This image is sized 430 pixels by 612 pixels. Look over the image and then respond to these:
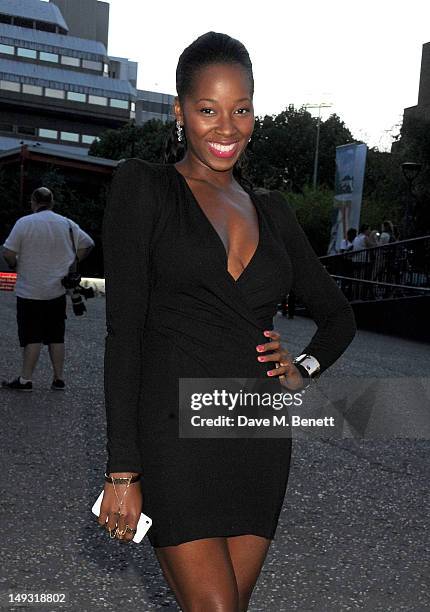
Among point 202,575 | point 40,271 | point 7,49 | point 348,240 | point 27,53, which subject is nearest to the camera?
point 202,575

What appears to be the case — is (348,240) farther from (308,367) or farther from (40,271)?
(308,367)

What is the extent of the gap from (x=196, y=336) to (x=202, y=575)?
1.69 feet

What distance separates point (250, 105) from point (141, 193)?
0.39 meters

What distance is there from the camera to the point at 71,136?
10194cm

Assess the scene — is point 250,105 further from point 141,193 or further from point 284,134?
point 284,134

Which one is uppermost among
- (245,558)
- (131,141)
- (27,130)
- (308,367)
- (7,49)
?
(7,49)

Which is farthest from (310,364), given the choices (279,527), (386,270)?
(386,270)

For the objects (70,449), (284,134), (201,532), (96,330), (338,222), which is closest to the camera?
(201,532)

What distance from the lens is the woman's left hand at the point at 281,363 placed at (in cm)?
243

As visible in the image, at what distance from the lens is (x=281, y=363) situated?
249cm

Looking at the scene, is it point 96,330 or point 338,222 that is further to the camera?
point 338,222

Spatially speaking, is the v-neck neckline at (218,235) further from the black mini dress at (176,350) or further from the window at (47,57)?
the window at (47,57)

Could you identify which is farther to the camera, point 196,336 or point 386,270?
point 386,270

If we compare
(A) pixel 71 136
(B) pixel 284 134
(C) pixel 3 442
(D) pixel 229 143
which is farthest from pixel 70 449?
(A) pixel 71 136
